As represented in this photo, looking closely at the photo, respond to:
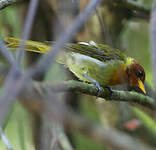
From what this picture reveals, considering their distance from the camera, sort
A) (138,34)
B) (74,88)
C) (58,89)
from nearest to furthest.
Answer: (58,89) → (74,88) → (138,34)

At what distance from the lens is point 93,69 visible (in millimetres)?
3277

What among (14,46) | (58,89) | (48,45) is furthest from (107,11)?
(58,89)

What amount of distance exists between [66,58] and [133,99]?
0.86 metres

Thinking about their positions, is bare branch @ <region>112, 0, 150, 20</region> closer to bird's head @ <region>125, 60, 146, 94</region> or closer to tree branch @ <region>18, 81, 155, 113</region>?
bird's head @ <region>125, 60, 146, 94</region>

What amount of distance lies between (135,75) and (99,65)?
1.35 ft

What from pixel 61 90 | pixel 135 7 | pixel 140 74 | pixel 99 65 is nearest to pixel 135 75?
pixel 140 74

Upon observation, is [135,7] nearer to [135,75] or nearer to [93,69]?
[135,75]

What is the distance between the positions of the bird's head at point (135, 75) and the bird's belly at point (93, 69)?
173 millimetres

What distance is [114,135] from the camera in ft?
2.92

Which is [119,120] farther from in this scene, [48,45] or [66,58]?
[48,45]

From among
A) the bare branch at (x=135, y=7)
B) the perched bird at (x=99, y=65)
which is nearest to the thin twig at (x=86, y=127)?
the perched bird at (x=99, y=65)

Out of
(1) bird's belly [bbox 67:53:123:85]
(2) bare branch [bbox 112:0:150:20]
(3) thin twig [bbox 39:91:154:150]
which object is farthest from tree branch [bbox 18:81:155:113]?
(2) bare branch [bbox 112:0:150:20]

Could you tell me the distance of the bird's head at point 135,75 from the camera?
→ 3.32 m

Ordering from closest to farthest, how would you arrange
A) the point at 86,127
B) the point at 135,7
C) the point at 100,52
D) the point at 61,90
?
the point at 86,127 < the point at 61,90 < the point at 100,52 < the point at 135,7
